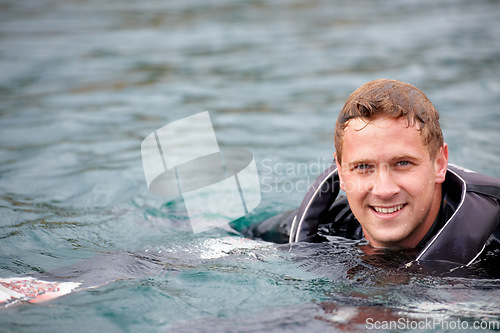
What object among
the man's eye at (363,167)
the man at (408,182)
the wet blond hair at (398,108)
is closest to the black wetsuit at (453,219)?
the man at (408,182)

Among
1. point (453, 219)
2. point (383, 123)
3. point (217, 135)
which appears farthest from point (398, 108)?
point (217, 135)

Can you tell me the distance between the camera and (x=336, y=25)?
13.0 meters

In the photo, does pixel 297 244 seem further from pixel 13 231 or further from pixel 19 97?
pixel 19 97

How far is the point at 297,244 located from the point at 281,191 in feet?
6.00

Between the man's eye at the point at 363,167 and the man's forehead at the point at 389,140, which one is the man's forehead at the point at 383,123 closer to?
the man's forehead at the point at 389,140

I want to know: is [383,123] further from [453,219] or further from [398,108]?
[453,219]

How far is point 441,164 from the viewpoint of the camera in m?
3.30

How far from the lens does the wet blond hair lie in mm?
3109

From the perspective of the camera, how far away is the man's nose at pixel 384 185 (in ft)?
10.3

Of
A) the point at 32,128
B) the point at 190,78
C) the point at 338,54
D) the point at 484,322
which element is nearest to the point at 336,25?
the point at 338,54

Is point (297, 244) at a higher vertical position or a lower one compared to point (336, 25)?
lower

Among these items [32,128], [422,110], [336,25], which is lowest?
[32,128]

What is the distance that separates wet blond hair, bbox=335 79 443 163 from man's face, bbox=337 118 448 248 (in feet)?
0.11

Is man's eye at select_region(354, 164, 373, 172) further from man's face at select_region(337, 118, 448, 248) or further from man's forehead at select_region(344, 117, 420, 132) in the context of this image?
man's forehead at select_region(344, 117, 420, 132)
